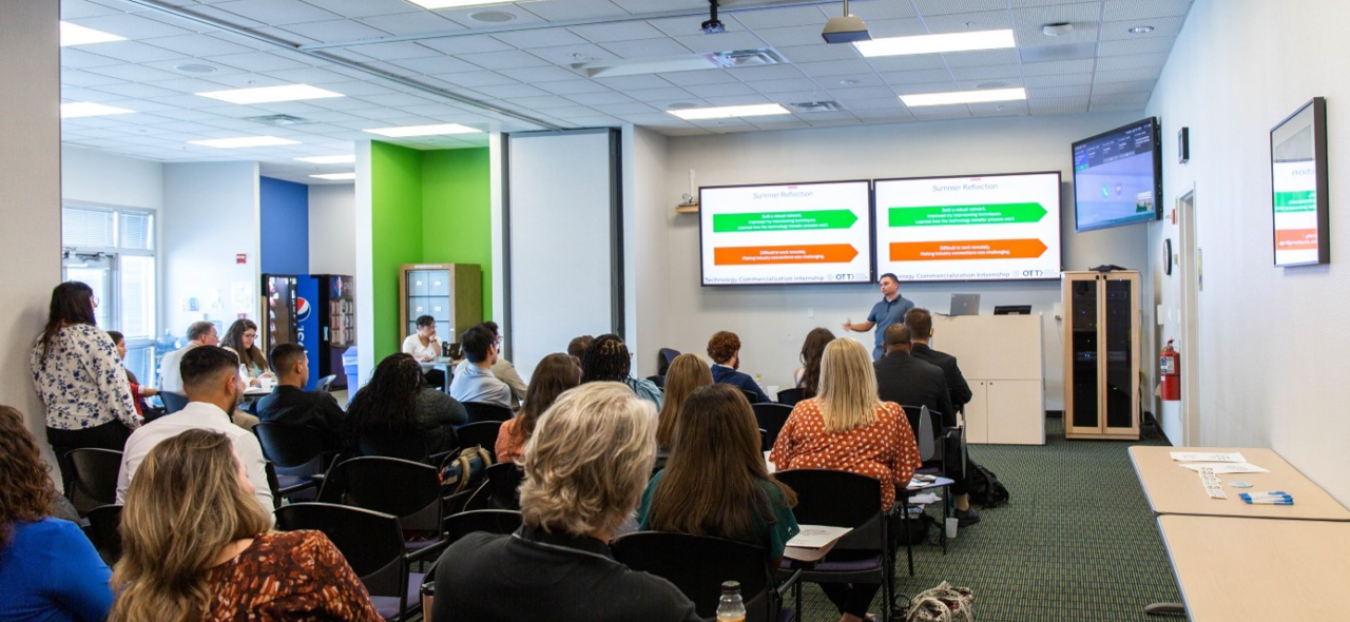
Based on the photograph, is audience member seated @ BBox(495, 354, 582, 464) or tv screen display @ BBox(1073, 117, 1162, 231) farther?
tv screen display @ BBox(1073, 117, 1162, 231)

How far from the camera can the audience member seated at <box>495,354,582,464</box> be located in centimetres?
425

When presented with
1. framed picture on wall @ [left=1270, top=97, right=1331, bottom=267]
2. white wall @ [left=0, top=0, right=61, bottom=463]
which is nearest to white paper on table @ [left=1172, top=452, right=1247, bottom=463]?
framed picture on wall @ [left=1270, top=97, right=1331, bottom=267]

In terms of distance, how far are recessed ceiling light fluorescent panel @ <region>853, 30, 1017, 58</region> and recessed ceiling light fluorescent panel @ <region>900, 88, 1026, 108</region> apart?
1774 millimetres

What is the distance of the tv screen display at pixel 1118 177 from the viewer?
27.6 ft

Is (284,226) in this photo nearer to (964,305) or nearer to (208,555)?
(964,305)

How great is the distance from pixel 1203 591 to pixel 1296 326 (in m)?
1.95

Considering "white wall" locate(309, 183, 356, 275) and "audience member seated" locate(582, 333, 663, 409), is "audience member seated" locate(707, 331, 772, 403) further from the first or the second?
"white wall" locate(309, 183, 356, 275)

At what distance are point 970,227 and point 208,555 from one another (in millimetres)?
9763

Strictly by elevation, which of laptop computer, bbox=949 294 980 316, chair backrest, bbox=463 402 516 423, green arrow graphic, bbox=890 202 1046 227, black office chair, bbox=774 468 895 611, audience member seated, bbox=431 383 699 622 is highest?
green arrow graphic, bbox=890 202 1046 227

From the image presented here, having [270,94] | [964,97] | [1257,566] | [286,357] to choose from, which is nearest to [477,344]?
[286,357]

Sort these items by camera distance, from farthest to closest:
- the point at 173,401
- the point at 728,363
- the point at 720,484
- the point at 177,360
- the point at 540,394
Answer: the point at 177,360
the point at 173,401
the point at 728,363
the point at 540,394
the point at 720,484

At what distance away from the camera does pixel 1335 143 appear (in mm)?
3279

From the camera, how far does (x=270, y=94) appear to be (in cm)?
912

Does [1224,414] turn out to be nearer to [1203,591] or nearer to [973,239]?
[1203,591]
